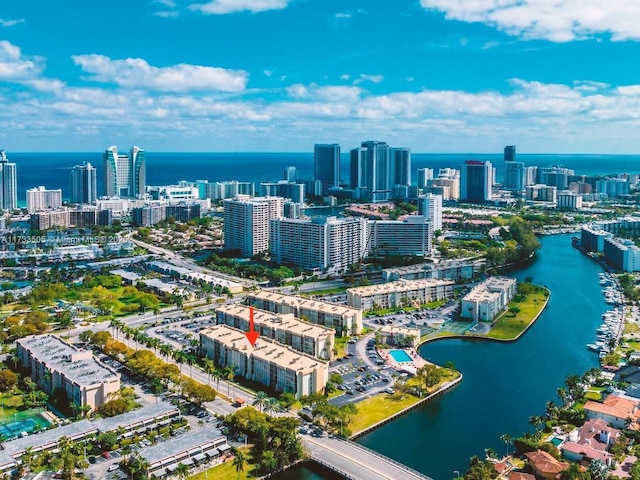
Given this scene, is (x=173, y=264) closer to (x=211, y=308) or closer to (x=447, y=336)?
(x=211, y=308)

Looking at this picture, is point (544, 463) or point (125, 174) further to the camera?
point (125, 174)

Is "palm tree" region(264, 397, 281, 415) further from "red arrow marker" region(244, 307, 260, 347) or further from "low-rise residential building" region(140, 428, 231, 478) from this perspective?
"red arrow marker" region(244, 307, 260, 347)

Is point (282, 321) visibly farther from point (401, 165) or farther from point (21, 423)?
point (401, 165)

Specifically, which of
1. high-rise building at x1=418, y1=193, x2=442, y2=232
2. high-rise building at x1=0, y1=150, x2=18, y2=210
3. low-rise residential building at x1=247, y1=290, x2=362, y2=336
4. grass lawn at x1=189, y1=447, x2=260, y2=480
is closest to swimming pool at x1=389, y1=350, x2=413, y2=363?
low-rise residential building at x1=247, y1=290, x2=362, y2=336

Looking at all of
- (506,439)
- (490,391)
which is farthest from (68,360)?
(490,391)

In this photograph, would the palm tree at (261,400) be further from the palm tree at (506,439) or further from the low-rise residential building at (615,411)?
the low-rise residential building at (615,411)

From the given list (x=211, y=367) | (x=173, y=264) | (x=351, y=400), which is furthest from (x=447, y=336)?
(x=173, y=264)
